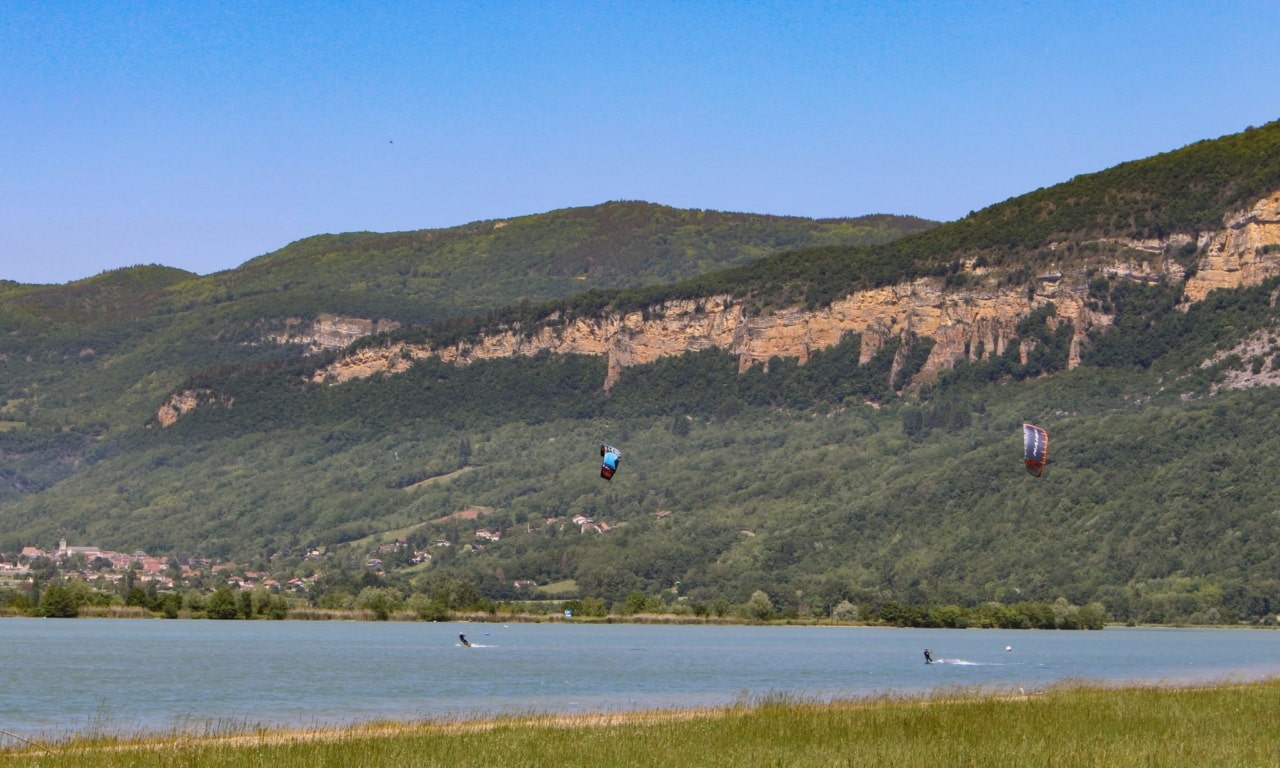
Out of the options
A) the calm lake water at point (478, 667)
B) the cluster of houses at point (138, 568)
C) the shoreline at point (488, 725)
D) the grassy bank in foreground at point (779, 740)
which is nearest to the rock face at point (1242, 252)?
the calm lake water at point (478, 667)

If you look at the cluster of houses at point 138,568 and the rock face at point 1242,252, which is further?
the rock face at point 1242,252

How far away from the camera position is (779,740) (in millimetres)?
33188

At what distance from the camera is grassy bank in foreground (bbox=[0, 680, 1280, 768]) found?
1138 inches

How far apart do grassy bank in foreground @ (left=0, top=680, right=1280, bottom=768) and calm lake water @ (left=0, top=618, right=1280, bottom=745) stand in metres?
4.28

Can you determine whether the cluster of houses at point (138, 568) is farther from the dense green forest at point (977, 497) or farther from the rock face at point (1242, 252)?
the rock face at point (1242, 252)

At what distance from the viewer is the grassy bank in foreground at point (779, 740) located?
1138 inches

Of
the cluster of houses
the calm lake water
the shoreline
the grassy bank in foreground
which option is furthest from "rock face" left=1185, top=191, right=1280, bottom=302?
the grassy bank in foreground

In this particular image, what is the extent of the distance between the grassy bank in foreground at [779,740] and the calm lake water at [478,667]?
428 cm

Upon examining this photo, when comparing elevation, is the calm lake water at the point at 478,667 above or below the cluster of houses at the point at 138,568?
above

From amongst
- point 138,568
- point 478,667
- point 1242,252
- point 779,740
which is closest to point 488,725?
point 779,740

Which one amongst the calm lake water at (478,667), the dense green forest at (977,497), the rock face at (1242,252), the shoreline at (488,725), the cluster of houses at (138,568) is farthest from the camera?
the rock face at (1242,252)

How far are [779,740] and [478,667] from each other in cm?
3216

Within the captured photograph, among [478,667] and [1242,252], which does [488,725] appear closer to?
[478,667]

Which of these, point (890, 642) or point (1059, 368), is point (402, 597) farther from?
point (1059, 368)
